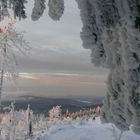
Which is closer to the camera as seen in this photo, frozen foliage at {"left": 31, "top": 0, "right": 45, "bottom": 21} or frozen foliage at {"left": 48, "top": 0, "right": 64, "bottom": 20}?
frozen foliage at {"left": 48, "top": 0, "right": 64, "bottom": 20}

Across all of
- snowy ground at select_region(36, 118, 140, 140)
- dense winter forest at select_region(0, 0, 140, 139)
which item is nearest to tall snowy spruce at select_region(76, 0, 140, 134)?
dense winter forest at select_region(0, 0, 140, 139)

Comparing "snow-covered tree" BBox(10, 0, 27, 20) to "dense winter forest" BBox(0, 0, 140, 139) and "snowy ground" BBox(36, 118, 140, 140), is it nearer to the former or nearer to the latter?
"dense winter forest" BBox(0, 0, 140, 139)

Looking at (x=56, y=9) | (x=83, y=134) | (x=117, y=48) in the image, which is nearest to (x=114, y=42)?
(x=117, y=48)

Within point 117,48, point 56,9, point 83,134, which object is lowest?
point 83,134

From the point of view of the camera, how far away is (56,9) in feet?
13.6

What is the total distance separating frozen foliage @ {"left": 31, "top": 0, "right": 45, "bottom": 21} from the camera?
4.23 m

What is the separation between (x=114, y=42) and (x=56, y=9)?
93 centimetres

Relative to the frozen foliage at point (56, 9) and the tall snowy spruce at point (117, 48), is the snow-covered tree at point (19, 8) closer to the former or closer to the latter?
the frozen foliage at point (56, 9)

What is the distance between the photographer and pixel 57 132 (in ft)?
273

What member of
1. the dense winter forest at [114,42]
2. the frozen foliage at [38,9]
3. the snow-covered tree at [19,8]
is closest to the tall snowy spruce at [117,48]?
the dense winter forest at [114,42]

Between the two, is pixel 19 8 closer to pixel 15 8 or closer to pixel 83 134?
pixel 15 8

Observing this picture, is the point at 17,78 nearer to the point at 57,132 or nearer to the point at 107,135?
the point at 107,135

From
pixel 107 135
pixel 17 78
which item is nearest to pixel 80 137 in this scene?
pixel 107 135

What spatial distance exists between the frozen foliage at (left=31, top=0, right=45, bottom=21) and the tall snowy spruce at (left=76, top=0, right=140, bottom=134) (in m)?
0.34
